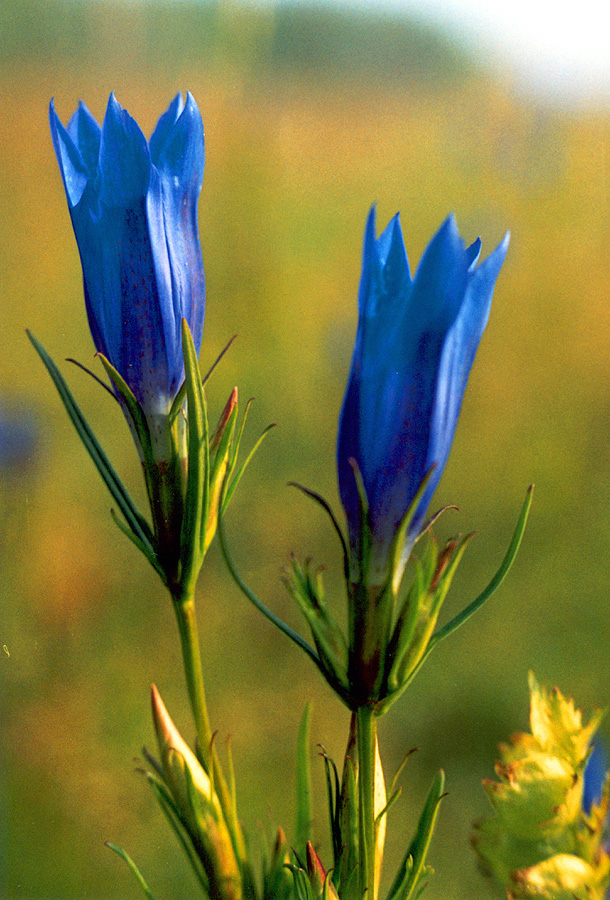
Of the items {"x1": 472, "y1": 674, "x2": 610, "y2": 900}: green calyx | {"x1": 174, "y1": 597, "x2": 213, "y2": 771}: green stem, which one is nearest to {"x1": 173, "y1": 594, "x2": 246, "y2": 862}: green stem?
{"x1": 174, "y1": 597, "x2": 213, "y2": 771}: green stem

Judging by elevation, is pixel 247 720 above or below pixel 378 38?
below

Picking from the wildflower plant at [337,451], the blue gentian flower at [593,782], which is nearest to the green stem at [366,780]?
the wildflower plant at [337,451]

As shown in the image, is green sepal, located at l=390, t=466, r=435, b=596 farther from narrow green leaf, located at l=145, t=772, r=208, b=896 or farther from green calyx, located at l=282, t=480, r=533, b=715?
narrow green leaf, located at l=145, t=772, r=208, b=896

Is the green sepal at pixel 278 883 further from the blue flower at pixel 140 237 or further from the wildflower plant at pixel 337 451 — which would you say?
the blue flower at pixel 140 237

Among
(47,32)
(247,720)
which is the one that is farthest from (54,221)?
(247,720)

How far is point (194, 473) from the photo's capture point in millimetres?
292

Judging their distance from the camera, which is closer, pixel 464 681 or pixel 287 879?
pixel 287 879

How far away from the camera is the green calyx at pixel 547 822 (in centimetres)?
30

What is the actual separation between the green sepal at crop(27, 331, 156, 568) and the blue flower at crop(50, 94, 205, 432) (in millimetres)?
21

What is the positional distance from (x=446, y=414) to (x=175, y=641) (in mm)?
256

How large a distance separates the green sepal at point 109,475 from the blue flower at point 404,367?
8 centimetres

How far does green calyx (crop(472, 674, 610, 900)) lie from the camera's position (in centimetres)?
30

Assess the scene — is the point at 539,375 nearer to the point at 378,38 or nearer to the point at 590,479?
the point at 590,479

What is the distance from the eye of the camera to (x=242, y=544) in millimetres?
490
